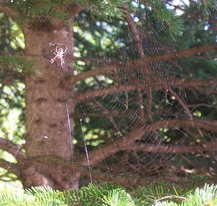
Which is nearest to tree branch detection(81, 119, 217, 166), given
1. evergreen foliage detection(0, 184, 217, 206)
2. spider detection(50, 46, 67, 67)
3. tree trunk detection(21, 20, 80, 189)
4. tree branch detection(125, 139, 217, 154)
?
tree branch detection(125, 139, 217, 154)

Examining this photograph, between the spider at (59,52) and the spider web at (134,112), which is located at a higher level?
the spider at (59,52)

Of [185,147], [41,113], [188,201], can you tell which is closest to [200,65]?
[185,147]

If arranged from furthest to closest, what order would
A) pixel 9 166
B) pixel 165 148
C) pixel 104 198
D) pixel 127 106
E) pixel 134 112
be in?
pixel 134 112, pixel 165 148, pixel 9 166, pixel 127 106, pixel 104 198

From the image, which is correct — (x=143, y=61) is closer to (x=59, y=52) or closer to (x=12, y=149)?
(x=59, y=52)

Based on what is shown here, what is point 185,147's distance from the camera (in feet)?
8.25

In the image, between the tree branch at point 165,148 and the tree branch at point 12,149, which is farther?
the tree branch at point 165,148

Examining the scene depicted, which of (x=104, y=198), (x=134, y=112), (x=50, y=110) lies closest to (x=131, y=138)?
(x=134, y=112)

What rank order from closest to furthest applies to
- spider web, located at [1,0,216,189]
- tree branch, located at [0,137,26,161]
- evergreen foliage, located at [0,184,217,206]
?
evergreen foliage, located at [0,184,217,206] → tree branch, located at [0,137,26,161] → spider web, located at [1,0,216,189]

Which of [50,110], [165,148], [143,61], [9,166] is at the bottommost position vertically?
[9,166]

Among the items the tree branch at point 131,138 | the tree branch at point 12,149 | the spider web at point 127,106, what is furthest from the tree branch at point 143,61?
the tree branch at point 12,149

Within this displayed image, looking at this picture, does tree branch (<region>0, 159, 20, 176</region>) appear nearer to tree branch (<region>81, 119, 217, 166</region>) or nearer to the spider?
tree branch (<region>81, 119, 217, 166</region>)

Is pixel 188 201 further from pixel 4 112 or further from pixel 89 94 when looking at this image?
pixel 4 112

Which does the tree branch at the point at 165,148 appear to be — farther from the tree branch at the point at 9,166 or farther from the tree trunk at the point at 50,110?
the tree branch at the point at 9,166

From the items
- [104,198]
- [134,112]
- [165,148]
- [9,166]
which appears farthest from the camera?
[134,112]
